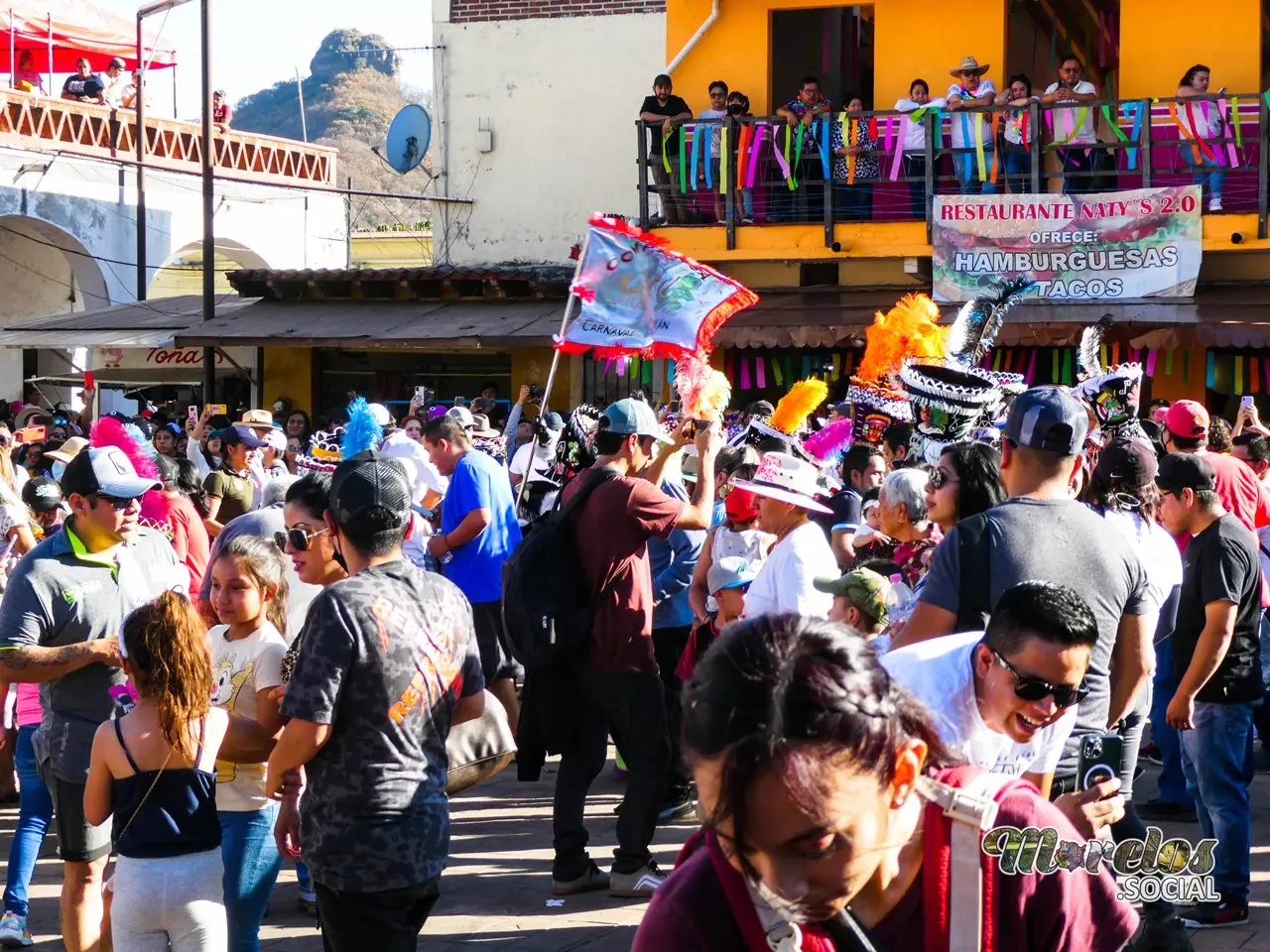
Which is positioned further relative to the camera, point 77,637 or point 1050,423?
point 77,637

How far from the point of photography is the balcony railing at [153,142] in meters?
25.2

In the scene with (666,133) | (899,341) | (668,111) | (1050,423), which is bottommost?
(1050,423)

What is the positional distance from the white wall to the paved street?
695 inches

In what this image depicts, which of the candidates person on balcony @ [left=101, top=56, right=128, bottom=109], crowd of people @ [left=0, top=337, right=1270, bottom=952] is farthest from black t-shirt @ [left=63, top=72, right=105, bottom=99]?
crowd of people @ [left=0, top=337, right=1270, bottom=952]

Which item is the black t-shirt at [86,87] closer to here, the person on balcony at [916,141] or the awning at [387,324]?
the awning at [387,324]

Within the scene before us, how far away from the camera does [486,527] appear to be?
8359mm

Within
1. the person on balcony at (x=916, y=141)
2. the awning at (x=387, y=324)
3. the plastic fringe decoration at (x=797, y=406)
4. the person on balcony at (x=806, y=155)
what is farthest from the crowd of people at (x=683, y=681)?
the awning at (x=387, y=324)

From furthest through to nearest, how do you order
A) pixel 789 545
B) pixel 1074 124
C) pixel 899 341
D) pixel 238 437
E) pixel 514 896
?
1. pixel 1074 124
2. pixel 238 437
3. pixel 899 341
4. pixel 514 896
5. pixel 789 545

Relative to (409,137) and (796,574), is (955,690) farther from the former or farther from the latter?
(409,137)

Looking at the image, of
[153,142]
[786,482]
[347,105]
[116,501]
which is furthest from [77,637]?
[347,105]

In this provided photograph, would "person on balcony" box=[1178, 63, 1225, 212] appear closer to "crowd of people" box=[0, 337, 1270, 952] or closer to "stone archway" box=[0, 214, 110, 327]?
"crowd of people" box=[0, 337, 1270, 952]

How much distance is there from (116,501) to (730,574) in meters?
2.64

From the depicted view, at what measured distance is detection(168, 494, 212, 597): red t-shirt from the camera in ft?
23.9

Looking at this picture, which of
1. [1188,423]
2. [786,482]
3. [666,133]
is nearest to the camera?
[786,482]
